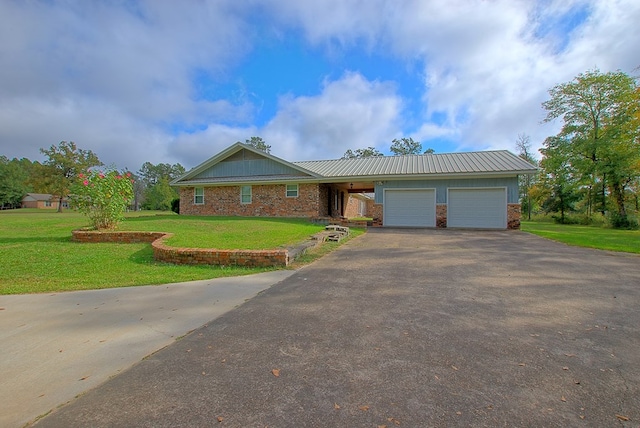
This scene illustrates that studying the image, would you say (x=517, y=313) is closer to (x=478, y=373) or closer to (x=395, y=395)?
(x=478, y=373)

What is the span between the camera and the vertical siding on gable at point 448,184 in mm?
15695

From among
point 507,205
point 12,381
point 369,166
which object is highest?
point 369,166

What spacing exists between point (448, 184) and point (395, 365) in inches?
614

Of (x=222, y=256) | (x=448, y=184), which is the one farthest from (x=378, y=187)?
(x=222, y=256)

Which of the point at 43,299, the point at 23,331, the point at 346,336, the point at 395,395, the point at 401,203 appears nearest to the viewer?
the point at 395,395

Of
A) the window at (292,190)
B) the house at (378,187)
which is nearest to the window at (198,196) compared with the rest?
the house at (378,187)

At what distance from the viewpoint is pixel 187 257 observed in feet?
22.1

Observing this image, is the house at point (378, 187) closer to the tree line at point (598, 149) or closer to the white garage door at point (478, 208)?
the white garage door at point (478, 208)

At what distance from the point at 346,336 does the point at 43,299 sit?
4424 millimetres

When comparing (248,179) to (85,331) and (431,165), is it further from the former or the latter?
(85,331)

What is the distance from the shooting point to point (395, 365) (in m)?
2.58

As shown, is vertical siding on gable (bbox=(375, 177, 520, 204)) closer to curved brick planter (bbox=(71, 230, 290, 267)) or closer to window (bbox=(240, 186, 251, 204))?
window (bbox=(240, 186, 251, 204))

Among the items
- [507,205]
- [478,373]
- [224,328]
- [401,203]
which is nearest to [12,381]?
[224,328]

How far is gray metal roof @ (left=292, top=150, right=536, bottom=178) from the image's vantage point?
16.1m
